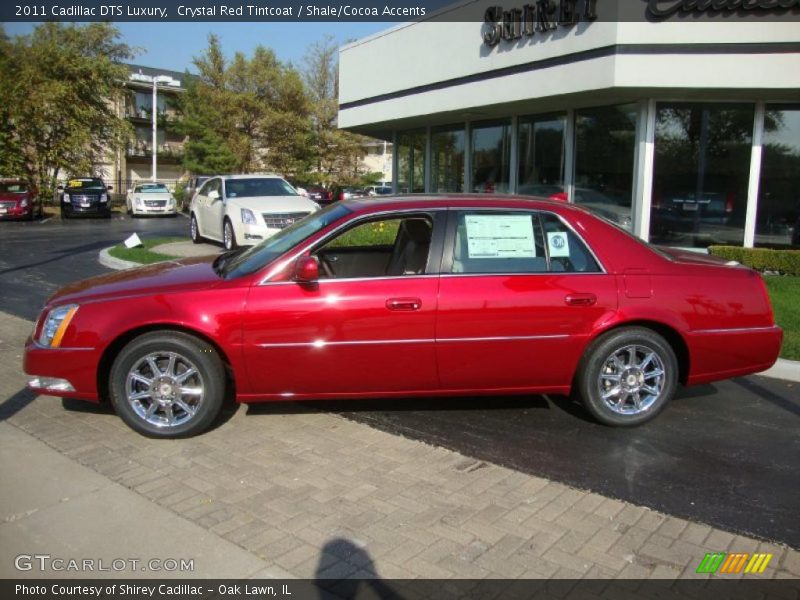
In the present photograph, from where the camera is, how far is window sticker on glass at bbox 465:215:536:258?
4922 mm

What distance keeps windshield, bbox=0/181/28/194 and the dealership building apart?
1756cm

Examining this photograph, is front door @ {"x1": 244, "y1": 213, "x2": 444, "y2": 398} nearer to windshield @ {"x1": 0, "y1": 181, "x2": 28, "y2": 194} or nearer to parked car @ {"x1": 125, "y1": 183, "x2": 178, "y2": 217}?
windshield @ {"x1": 0, "y1": 181, "x2": 28, "y2": 194}

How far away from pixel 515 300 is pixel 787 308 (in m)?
5.72

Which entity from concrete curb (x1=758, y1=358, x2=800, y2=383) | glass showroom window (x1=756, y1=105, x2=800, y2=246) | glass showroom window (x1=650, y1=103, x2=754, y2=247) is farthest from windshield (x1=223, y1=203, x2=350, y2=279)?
glass showroom window (x1=756, y1=105, x2=800, y2=246)

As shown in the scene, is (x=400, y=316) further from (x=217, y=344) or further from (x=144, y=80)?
(x=144, y=80)

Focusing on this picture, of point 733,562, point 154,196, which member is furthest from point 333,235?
point 154,196

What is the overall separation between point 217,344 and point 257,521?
1373mm

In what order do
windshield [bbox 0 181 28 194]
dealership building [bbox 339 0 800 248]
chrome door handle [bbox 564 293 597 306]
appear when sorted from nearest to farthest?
chrome door handle [bbox 564 293 597 306], dealership building [bbox 339 0 800 248], windshield [bbox 0 181 28 194]

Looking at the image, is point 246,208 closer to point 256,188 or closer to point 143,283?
point 256,188

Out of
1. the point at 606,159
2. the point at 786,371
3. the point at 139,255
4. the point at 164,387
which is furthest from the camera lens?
the point at 606,159

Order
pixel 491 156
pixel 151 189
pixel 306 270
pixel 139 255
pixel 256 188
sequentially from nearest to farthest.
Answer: pixel 306 270
pixel 139 255
pixel 256 188
pixel 491 156
pixel 151 189

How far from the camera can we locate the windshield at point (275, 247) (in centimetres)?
488

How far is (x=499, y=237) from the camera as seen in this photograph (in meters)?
4.96

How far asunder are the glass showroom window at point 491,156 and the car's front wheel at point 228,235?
661cm
